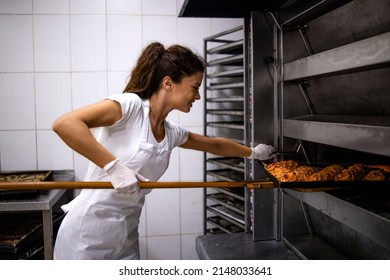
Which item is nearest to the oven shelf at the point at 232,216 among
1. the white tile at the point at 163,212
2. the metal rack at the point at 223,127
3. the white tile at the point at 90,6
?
the metal rack at the point at 223,127

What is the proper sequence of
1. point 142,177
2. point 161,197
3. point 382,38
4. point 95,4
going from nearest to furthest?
point 382,38 → point 142,177 → point 95,4 → point 161,197

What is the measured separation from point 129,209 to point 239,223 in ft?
2.83

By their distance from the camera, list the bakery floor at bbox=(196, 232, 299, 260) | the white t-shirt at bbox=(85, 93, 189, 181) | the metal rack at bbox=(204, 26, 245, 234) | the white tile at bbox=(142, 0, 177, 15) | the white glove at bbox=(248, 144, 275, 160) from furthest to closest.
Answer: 1. the white tile at bbox=(142, 0, 177, 15)
2. the metal rack at bbox=(204, 26, 245, 234)
3. the white glove at bbox=(248, 144, 275, 160)
4. the bakery floor at bbox=(196, 232, 299, 260)
5. the white t-shirt at bbox=(85, 93, 189, 181)

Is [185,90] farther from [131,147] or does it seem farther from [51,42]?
[51,42]

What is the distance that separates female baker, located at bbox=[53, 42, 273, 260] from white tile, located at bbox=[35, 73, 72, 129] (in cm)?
126

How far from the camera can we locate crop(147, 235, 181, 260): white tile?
3.08m

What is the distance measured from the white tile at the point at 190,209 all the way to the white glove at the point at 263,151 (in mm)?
1257

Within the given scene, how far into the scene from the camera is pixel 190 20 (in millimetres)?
2975

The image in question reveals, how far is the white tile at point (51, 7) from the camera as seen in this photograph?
2.82 metres

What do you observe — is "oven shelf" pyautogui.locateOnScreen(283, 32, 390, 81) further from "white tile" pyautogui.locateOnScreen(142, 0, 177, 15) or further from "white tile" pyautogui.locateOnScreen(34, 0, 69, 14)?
"white tile" pyautogui.locateOnScreen(34, 0, 69, 14)

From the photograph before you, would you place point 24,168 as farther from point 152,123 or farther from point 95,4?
point 152,123

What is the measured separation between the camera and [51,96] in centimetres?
289

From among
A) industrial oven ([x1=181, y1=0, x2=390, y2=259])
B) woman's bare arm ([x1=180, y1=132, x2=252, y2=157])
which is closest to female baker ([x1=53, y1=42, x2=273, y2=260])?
woman's bare arm ([x1=180, y1=132, x2=252, y2=157])
